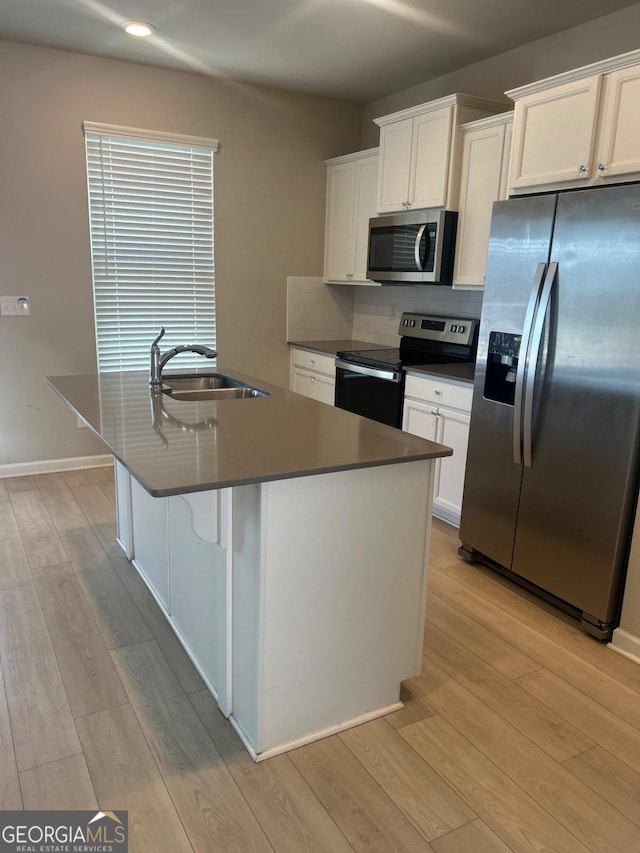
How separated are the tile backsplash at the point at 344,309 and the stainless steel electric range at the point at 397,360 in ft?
0.91

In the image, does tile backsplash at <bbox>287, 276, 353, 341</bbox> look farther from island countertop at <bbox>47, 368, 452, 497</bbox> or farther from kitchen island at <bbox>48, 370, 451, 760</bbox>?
kitchen island at <bbox>48, 370, 451, 760</bbox>

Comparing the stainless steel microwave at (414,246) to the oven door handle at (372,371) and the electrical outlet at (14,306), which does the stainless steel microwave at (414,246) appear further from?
the electrical outlet at (14,306)

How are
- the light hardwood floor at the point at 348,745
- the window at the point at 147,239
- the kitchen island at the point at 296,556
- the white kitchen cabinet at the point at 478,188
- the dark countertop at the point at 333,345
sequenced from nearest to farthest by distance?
the light hardwood floor at the point at 348,745
the kitchen island at the point at 296,556
the white kitchen cabinet at the point at 478,188
the window at the point at 147,239
the dark countertop at the point at 333,345

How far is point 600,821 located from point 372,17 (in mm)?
3574

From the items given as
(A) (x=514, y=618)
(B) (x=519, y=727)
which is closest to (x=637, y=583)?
(A) (x=514, y=618)

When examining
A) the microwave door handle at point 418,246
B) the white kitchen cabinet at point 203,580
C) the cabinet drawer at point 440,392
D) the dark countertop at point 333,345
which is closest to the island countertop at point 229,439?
the white kitchen cabinet at point 203,580

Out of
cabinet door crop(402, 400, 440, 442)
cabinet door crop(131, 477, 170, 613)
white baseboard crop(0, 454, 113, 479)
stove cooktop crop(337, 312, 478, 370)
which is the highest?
stove cooktop crop(337, 312, 478, 370)

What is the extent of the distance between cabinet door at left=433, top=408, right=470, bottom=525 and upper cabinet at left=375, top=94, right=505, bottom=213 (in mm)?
1276

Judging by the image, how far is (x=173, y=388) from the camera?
9.89 feet

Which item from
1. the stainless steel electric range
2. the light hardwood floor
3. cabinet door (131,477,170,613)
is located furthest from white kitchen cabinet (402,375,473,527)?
cabinet door (131,477,170,613)

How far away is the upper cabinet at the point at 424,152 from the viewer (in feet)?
11.6

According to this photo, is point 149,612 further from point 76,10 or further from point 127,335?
point 76,10

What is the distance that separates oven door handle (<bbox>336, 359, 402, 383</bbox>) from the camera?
3.79 m

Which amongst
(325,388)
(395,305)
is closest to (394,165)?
(395,305)
